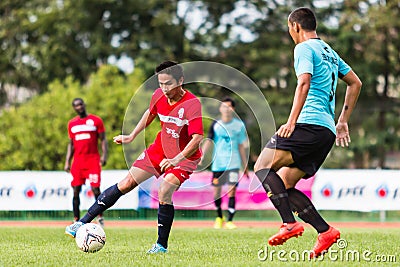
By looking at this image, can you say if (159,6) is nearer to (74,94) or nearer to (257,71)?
(257,71)

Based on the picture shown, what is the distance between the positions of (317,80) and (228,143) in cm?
750

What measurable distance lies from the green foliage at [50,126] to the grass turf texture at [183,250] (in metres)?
8.75

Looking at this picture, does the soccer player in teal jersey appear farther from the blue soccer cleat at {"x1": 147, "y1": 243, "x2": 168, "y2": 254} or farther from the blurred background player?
the blurred background player

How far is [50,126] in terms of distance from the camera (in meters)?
20.7

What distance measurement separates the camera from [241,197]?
1828cm

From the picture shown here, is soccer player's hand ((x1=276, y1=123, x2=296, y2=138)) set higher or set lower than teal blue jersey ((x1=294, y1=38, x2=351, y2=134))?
lower

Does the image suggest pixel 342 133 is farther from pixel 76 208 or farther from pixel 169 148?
pixel 76 208

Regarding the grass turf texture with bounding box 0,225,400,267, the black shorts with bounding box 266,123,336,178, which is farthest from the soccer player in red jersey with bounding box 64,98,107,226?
the black shorts with bounding box 266,123,336,178

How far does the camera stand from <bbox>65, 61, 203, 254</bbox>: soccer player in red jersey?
317 inches

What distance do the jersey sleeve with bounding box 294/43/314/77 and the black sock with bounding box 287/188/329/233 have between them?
1.21m

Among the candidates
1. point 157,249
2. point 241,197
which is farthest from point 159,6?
point 157,249

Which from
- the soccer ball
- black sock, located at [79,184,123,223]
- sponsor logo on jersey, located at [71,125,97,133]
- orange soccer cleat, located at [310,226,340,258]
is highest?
sponsor logo on jersey, located at [71,125,97,133]

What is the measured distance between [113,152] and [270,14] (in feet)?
45.0

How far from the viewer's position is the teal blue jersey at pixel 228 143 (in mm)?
14633
